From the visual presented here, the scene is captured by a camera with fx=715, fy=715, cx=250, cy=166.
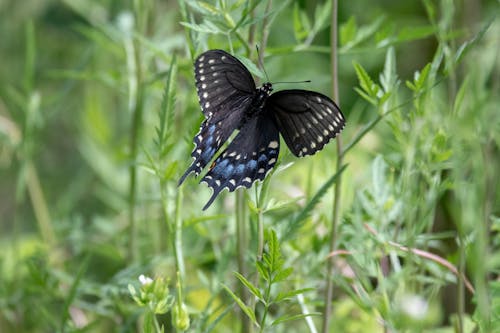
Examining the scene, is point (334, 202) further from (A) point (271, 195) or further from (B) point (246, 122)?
(A) point (271, 195)

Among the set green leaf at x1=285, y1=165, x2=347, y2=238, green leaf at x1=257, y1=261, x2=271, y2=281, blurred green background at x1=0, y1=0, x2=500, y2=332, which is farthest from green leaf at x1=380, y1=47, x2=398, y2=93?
green leaf at x1=257, y1=261, x2=271, y2=281

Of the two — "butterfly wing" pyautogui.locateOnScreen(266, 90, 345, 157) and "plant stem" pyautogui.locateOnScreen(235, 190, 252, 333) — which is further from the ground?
"butterfly wing" pyautogui.locateOnScreen(266, 90, 345, 157)

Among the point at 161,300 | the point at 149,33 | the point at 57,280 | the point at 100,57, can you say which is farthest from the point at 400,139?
the point at 100,57

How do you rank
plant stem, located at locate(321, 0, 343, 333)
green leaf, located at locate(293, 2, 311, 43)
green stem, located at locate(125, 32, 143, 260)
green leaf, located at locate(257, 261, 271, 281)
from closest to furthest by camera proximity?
green leaf, located at locate(257, 261, 271, 281)
plant stem, located at locate(321, 0, 343, 333)
green leaf, located at locate(293, 2, 311, 43)
green stem, located at locate(125, 32, 143, 260)

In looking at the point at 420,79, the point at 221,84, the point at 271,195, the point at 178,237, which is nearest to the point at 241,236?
the point at 178,237

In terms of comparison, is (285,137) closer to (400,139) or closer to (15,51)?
(400,139)

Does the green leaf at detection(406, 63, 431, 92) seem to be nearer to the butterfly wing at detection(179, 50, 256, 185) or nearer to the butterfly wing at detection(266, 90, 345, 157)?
the butterfly wing at detection(266, 90, 345, 157)

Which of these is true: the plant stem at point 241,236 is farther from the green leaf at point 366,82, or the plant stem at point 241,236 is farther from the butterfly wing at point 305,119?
the green leaf at point 366,82
